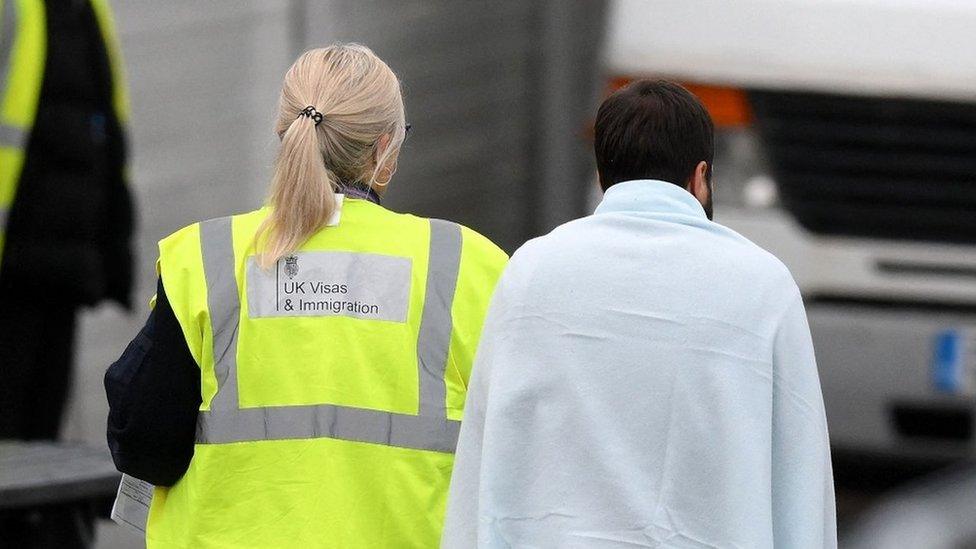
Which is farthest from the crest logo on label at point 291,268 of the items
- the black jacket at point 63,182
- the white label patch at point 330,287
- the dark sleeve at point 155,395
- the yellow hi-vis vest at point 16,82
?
the black jacket at point 63,182

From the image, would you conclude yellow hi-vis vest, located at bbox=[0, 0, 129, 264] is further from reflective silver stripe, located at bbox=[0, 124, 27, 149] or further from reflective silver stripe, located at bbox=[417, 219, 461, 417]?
reflective silver stripe, located at bbox=[417, 219, 461, 417]

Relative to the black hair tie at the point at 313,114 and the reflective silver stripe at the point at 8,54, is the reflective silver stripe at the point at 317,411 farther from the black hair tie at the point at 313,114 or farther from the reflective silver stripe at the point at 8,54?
the reflective silver stripe at the point at 8,54

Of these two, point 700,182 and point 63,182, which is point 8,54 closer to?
point 63,182

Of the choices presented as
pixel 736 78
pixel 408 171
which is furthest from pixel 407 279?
pixel 408 171

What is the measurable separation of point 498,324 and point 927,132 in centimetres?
292

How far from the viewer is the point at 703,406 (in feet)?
8.44

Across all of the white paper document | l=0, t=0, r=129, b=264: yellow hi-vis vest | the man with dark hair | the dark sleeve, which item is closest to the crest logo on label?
the dark sleeve

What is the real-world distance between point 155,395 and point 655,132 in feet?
2.51

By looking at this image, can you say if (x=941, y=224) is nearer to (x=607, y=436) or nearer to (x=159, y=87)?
(x=159, y=87)

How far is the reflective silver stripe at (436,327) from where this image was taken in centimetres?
279

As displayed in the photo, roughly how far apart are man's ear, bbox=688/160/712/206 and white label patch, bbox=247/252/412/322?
41 centimetres

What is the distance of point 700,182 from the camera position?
269 centimetres

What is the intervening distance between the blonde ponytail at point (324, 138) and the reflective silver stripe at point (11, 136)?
197 centimetres

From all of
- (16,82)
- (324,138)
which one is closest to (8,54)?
(16,82)
